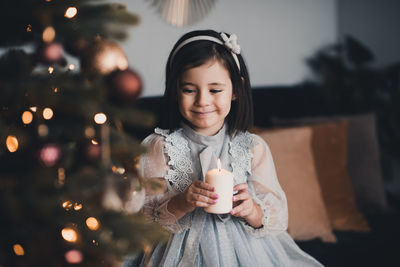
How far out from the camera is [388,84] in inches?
98.4

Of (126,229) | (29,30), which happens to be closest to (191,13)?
(29,30)

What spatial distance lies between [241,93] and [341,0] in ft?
6.36

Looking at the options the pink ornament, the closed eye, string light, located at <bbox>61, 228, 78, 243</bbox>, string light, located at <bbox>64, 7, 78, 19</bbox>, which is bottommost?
string light, located at <bbox>61, 228, 78, 243</bbox>

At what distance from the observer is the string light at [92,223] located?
761 mm

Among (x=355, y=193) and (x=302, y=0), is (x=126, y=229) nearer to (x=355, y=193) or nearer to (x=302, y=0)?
(x=355, y=193)

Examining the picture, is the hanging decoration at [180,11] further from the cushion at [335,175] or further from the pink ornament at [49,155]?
the pink ornament at [49,155]

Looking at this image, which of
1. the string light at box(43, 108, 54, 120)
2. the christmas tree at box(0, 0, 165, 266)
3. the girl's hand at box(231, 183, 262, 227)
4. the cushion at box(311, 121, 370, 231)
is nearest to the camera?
the christmas tree at box(0, 0, 165, 266)

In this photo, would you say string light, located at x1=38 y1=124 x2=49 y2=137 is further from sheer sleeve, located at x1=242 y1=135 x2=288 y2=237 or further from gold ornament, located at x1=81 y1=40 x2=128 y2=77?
sheer sleeve, located at x1=242 y1=135 x2=288 y2=237

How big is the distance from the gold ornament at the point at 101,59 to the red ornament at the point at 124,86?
37 mm

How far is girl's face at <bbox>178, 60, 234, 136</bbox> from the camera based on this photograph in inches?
48.3

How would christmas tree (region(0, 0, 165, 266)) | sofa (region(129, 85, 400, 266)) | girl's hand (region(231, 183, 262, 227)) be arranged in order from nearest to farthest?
christmas tree (region(0, 0, 165, 266)) → girl's hand (region(231, 183, 262, 227)) → sofa (region(129, 85, 400, 266))

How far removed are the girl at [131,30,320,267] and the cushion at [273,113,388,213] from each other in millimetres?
812

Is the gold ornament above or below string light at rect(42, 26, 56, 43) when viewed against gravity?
below

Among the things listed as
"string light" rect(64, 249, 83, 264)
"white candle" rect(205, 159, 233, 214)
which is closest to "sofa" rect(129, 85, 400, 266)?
"white candle" rect(205, 159, 233, 214)
